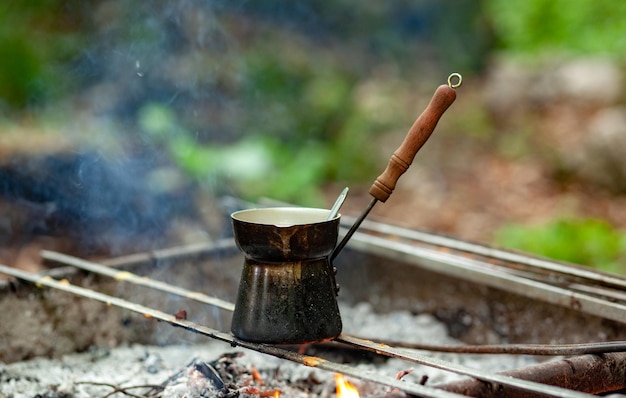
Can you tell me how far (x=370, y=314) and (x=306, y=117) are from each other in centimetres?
716

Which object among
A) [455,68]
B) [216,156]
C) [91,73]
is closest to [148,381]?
[216,156]

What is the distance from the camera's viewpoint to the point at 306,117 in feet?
38.2

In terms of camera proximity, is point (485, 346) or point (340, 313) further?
point (340, 313)

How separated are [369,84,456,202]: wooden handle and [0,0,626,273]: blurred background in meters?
3.11

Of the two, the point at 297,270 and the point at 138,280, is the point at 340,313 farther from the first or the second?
the point at 297,270

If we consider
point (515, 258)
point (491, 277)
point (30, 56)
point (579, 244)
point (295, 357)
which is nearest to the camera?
point (295, 357)

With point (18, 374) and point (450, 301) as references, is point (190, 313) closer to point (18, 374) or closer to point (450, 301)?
point (18, 374)

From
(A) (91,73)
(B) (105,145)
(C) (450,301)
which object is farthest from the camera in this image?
(A) (91,73)

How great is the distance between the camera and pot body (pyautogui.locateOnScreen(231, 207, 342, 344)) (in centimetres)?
266

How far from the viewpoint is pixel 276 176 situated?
993 centimetres

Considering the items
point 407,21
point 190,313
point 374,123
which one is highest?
point 407,21

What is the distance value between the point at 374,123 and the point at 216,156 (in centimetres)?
304

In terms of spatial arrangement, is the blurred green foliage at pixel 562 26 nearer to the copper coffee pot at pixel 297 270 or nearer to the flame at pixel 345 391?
the copper coffee pot at pixel 297 270

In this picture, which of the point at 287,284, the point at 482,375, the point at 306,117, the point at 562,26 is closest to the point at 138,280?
the point at 287,284
